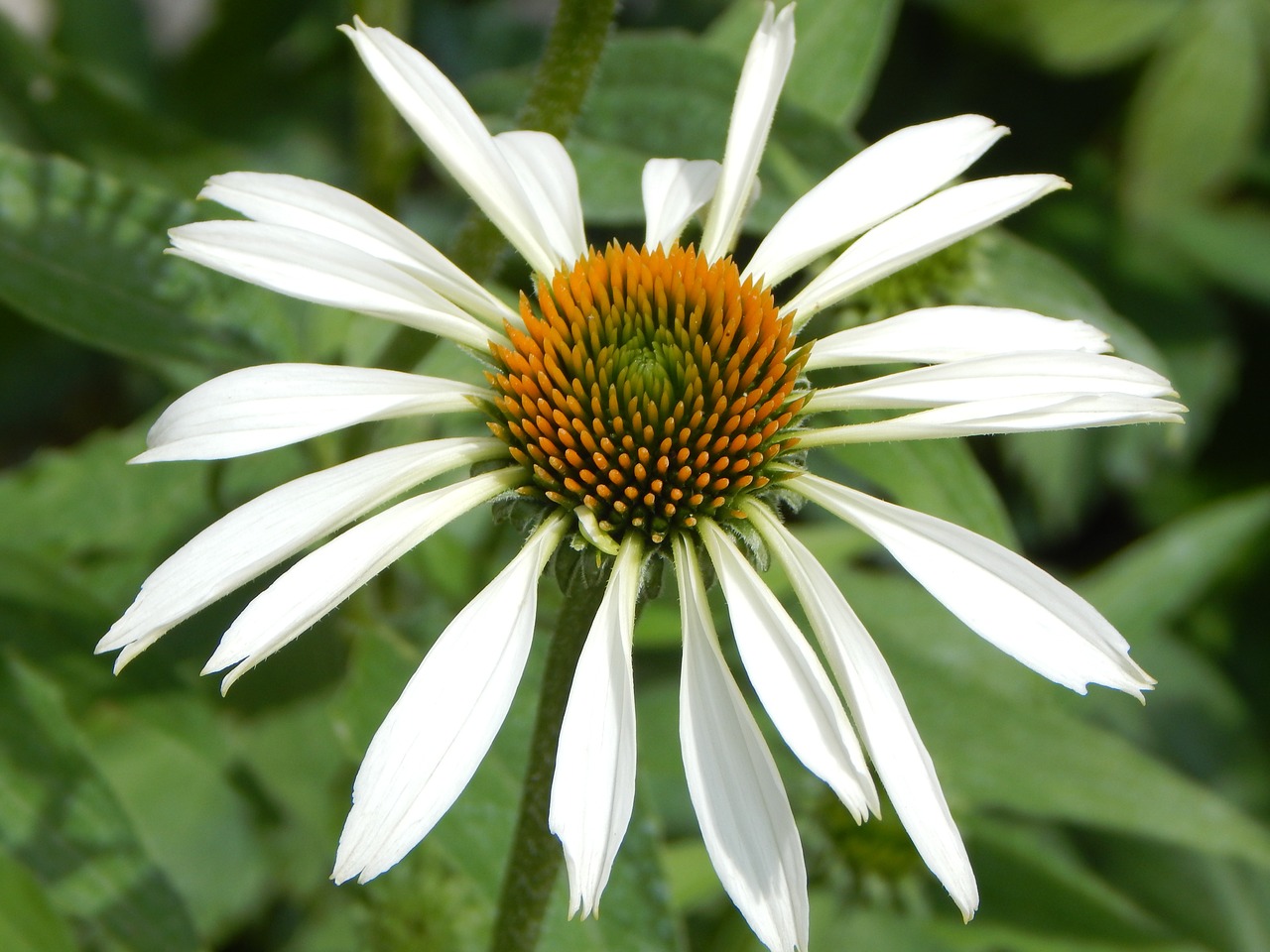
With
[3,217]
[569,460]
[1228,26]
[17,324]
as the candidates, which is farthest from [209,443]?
[1228,26]

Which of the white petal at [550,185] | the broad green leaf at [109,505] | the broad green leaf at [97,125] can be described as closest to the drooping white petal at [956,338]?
the white petal at [550,185]

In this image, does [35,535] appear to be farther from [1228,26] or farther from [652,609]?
[1228,26]

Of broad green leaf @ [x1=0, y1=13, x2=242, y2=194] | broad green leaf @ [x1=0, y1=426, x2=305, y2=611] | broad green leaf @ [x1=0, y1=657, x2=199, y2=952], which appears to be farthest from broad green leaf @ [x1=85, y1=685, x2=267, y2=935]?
broad green leaf @ [x1=0, y1=13, x2=242, y2=194]

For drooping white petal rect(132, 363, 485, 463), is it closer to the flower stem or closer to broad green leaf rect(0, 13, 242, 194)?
the flower stem

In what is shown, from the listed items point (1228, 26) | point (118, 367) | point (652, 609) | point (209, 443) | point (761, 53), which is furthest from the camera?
point (118, 367)

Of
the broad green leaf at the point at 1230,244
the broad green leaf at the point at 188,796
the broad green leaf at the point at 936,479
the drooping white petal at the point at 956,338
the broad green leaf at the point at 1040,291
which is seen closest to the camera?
the drooping white petal at the point at 956,338

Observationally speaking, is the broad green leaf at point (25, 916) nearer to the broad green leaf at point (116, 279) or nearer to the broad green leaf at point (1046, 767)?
the broad green leaf at point (116, 279)

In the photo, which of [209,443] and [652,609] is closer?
[209,443]
